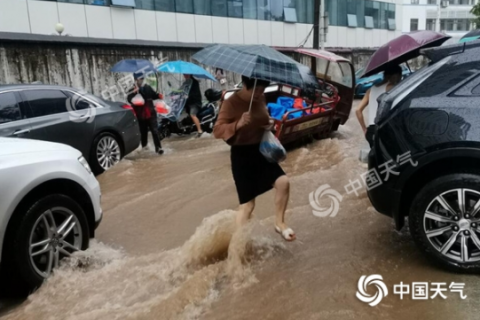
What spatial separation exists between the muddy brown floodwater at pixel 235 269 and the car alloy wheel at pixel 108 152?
1.78 meters

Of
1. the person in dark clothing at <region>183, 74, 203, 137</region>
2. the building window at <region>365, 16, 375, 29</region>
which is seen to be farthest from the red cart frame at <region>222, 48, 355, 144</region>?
the building window at <region>365, 16, 375, 29</region>

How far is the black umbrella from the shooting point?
359cm

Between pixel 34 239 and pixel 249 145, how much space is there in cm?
187

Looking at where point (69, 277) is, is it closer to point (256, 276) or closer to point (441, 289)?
point (256, 276)

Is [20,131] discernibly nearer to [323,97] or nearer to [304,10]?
[323,97]

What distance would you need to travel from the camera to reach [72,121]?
6.96m

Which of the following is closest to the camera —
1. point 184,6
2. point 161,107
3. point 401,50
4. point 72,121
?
point 401,50

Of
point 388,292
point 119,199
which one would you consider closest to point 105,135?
point 119,199

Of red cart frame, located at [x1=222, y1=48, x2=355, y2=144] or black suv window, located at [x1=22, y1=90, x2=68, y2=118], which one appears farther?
red cart frame, located at [x1=222, y1=48, x2=355, y2=144]

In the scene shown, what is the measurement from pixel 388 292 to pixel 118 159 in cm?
577

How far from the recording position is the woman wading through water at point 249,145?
3840mm

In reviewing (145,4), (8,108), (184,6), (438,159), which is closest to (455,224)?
(438,159)

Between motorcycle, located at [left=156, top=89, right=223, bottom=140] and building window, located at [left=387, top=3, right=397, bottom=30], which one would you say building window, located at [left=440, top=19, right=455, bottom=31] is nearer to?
building window, located at [left=387, top=3, right=397, bottom=30]

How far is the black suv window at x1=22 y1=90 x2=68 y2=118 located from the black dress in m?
3.72
